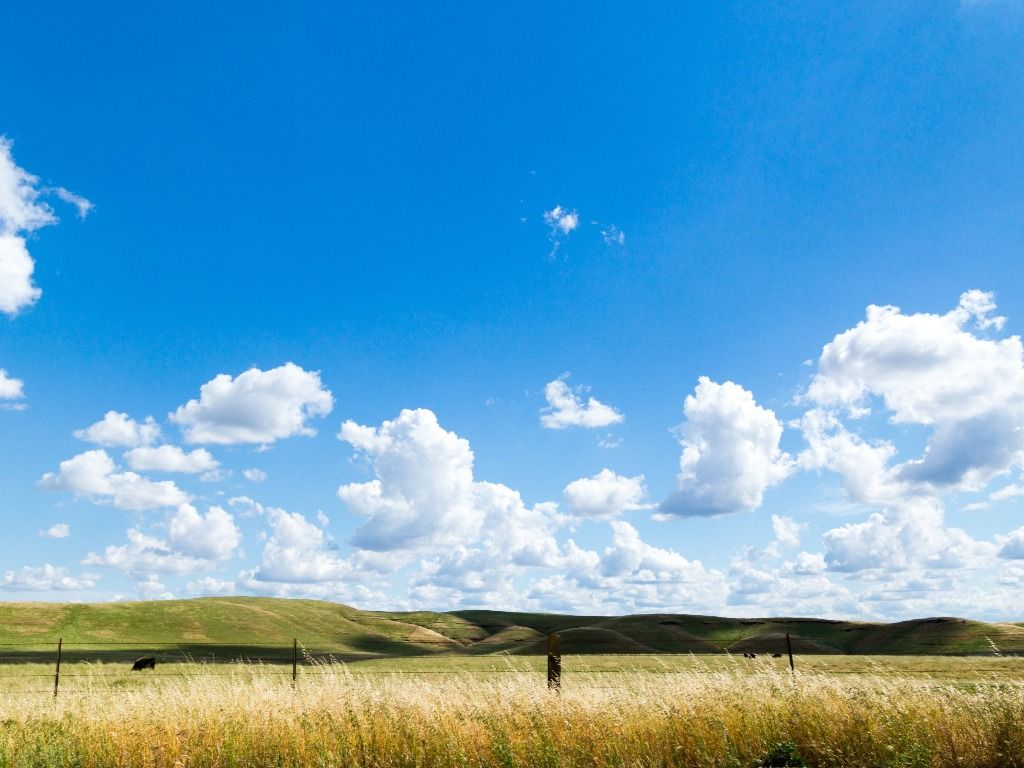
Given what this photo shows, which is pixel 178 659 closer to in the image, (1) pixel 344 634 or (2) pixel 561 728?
(2) pixel 561 728

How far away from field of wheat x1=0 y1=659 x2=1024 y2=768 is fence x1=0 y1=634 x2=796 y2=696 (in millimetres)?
1836

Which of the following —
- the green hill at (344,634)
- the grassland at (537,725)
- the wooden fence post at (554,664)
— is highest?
the wooden fence post at (554,664)

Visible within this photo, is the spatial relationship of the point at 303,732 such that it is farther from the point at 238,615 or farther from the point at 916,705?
the point at 238,615

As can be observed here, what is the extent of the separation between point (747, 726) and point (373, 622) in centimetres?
16342

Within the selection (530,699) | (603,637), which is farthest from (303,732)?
(603,637)

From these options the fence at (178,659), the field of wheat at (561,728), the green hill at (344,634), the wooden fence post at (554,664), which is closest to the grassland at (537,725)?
the field of wheat at (561,728)

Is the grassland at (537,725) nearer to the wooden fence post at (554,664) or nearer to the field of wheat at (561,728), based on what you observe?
the field of wheat at (561,728)

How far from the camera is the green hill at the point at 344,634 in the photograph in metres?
97.3

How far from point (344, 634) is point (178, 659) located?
274 ft

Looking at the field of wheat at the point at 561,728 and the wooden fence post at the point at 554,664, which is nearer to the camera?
the field of wheat at the point at 561,728

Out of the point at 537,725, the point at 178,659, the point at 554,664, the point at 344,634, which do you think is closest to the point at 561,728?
the point at 537,725

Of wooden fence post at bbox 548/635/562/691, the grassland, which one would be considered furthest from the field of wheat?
wooden fence post at bbox 548/635/562/691

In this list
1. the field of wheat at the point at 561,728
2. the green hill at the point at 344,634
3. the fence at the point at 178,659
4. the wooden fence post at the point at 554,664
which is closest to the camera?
the field of wheat at the point at 561,728

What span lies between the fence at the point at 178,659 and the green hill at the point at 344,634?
66 cm
